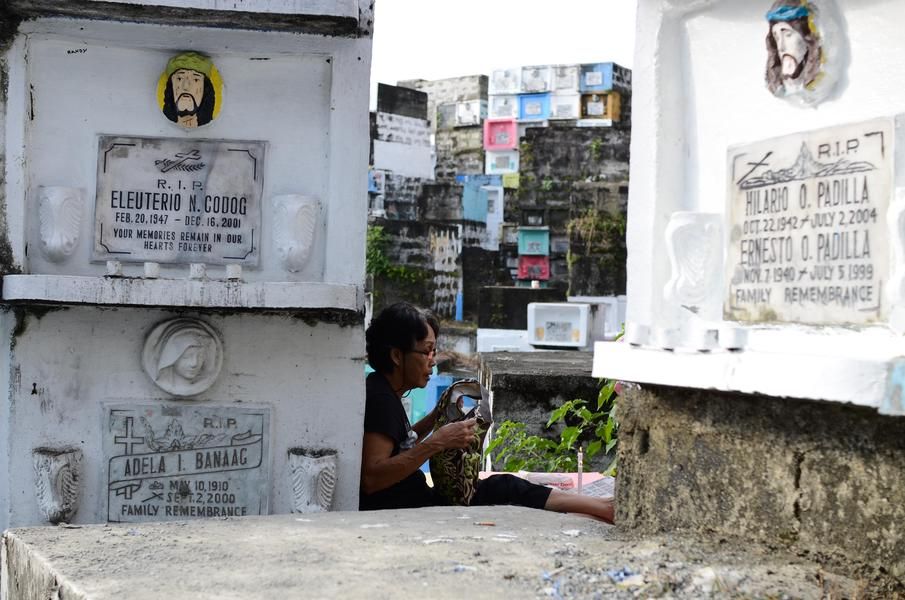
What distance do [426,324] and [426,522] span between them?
1.21m

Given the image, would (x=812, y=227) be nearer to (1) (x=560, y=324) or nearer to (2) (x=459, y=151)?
(1) (x=560, y=324)

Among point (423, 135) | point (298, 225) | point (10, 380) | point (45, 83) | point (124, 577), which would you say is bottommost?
point (124, 577)

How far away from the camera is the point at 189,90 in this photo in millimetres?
4484

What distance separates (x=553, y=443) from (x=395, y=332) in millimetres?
2376

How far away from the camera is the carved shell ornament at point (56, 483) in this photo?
4.29 meters

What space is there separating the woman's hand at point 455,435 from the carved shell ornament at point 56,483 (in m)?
1.37

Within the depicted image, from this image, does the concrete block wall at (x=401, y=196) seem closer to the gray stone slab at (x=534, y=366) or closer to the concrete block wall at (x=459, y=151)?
the concrete block wall at (x=459, y=151)

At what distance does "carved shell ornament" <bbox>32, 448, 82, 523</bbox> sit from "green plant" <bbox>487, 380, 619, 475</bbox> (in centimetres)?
269

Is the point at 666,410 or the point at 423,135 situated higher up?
the point at 423,135

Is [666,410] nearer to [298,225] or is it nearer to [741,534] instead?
[741,534]

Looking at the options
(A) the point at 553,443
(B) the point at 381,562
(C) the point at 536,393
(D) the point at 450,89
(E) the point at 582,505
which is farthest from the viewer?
(D) the point at 450,89

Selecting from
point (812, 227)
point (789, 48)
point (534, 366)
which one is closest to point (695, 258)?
point (812, 227)

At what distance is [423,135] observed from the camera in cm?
3312

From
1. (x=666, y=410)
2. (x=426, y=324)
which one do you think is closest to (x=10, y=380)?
(x=426, y=324)
